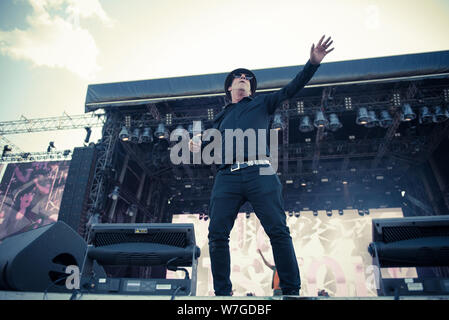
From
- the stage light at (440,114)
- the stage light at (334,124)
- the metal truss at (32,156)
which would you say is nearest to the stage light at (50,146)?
the metal truss at (32,156)

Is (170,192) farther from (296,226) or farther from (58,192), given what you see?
(296,226)

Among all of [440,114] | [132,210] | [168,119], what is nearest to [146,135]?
[168,119]

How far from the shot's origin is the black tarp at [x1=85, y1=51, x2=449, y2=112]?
691 centimetres

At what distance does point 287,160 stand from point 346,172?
2610mm

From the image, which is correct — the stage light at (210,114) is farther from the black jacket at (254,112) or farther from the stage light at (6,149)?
the stage light at (6,149)

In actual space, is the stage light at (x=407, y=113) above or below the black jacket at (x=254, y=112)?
above

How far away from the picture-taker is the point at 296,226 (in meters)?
13.9

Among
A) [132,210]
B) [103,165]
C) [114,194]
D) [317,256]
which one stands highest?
[103,165]

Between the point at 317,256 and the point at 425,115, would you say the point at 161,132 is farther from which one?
the point at 317,256

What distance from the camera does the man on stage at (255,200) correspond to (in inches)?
71.7

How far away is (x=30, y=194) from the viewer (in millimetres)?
10672

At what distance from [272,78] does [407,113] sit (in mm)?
3781

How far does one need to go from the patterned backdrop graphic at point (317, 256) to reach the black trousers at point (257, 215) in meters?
11.0
